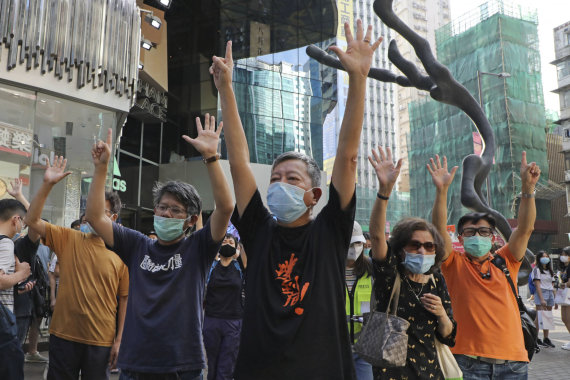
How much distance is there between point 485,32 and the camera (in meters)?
40.3

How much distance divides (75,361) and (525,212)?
11.3 feet

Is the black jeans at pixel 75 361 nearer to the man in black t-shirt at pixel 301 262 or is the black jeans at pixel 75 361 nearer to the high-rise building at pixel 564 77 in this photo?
the man in black t-shirt at pixel 301 262

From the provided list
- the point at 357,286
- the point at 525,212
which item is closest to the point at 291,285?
the point at 525,212

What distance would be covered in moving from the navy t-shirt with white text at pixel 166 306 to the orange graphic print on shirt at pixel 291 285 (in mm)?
955

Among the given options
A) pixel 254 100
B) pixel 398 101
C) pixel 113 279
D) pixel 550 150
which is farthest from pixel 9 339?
pixel 398 101

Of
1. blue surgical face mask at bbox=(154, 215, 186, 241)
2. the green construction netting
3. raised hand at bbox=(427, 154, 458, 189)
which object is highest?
the green construction netting

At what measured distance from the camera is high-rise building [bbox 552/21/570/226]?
46031mm

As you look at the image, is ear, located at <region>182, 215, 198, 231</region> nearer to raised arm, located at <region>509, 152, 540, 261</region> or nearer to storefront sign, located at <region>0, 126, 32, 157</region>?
raised arm, located at <region>509, 152, 540, 261</region>

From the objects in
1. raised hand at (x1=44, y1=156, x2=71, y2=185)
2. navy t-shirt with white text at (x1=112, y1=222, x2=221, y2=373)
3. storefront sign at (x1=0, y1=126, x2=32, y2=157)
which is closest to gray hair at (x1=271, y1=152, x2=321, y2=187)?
navy t-shirt with white text at (x1=112, y1=222, x2=221, y2=373)

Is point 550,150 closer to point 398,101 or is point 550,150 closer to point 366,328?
point 398,101

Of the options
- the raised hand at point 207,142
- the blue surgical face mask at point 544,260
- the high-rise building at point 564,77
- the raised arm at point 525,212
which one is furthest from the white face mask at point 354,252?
the high-rise building at point 564,77

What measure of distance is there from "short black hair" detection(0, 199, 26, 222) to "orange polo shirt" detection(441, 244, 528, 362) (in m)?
3.20

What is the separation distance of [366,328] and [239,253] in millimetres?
3530

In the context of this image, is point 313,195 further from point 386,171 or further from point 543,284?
point 543,284
